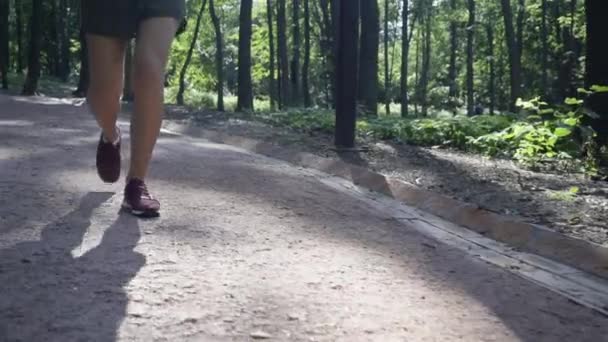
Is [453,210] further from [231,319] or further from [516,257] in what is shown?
[231,319]

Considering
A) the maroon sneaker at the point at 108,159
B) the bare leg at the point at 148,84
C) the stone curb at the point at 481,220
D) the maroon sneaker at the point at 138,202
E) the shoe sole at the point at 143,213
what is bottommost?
the stone curb at the point at 481,220

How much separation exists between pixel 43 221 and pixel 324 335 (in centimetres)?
176

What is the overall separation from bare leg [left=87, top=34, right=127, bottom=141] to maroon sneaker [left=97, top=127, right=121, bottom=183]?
0.13 ft

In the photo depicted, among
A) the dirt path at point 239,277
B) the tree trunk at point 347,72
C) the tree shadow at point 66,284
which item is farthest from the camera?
the tree trunk at point 347,72

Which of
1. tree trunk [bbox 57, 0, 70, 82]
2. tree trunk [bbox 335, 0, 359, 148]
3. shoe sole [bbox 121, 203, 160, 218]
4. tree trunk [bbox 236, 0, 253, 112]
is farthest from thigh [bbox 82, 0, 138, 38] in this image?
tree trunk [bbox 57, 0, 70, 82]

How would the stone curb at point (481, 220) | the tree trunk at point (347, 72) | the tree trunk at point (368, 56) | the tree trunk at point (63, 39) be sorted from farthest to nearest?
the tree trunk at point (63, 39)
the tree trunk at point (368, 56)
the tree trunk at point (347, 72)
the stone curb at point (481, 220)

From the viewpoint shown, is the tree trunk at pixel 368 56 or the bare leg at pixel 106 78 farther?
the tree trunk at pixel 368 56

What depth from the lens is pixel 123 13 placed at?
3.50m

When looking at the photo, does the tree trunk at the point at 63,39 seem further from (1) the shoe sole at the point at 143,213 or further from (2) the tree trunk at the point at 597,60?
(1) the shoe sole at the point at 143,213

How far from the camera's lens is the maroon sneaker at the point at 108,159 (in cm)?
391

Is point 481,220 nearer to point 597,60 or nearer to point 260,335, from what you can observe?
point 260,335

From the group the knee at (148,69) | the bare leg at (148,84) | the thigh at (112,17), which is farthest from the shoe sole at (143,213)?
the thigh at (112,17)

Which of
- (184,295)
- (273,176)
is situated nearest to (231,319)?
(184,295)

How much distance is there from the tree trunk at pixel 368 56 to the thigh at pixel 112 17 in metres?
14.4
